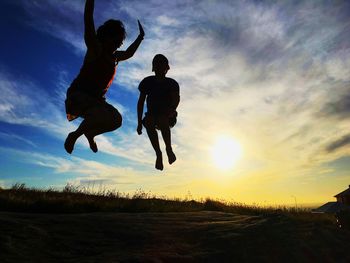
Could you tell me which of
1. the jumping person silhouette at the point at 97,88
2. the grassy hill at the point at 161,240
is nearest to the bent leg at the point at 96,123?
the jumping person silhouette at the point at 97,88

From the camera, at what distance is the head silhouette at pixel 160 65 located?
6.81 m

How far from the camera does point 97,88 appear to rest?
5172 millimetres

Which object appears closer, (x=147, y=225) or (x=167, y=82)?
(x=147, y=225)

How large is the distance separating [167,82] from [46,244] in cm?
Result: 358

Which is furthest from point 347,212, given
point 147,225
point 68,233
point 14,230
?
point 14,230

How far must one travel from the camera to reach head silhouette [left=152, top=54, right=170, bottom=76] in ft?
22.3

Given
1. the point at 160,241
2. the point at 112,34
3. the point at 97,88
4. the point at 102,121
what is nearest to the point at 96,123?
the point at 102,121

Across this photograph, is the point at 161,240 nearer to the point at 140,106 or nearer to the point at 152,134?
the point at 152,134

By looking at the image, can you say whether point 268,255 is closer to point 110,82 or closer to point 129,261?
point 129,261

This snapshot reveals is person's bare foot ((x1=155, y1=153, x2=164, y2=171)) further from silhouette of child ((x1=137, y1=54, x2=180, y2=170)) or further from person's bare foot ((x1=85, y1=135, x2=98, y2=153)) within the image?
person's bare foot ((x1=85, y1=135, x2=98, y2=153))

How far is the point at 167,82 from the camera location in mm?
6895

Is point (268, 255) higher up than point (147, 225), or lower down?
lower down

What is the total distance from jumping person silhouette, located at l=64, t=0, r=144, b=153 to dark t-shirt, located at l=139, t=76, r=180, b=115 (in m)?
1.62

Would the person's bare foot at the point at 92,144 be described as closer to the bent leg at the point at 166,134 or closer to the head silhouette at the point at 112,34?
the head silhouette at the point at 112,34
